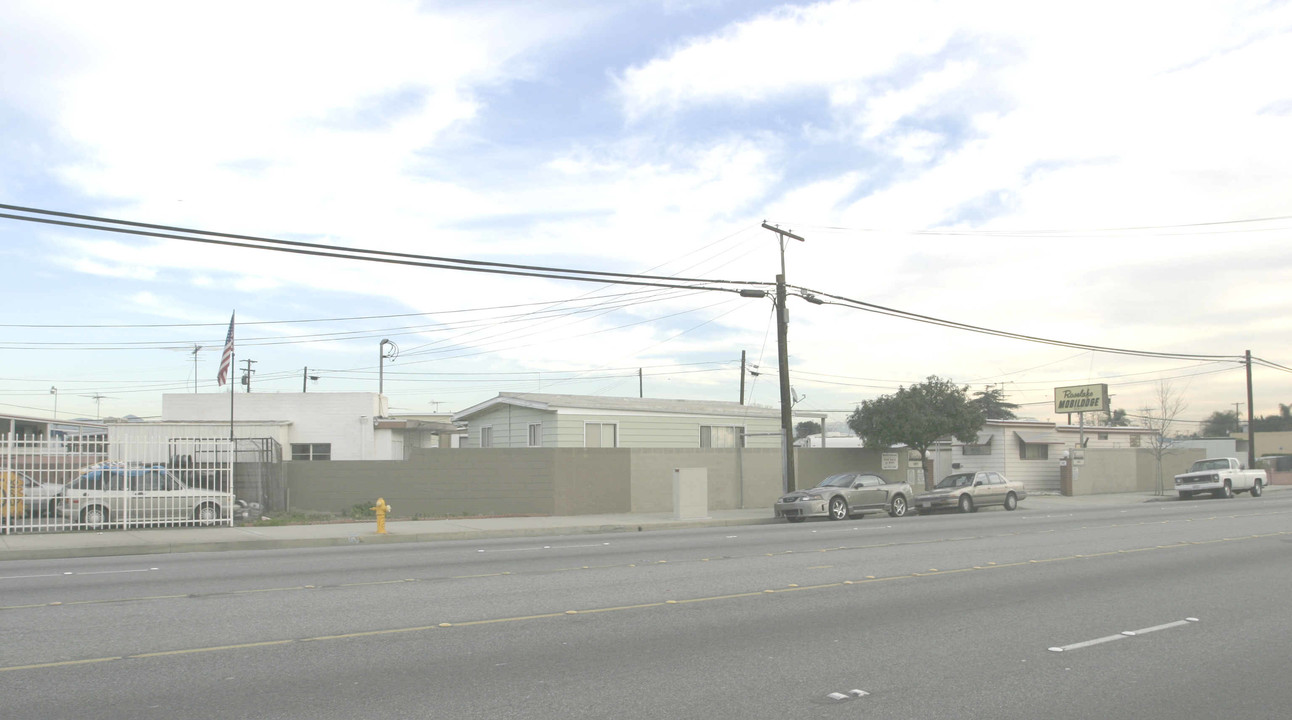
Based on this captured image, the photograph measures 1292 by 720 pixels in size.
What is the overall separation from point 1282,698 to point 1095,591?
4.78 meters

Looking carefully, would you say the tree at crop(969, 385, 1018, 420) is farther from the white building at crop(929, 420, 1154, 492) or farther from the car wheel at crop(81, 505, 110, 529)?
the car wheel at crop(81, 505, 110, 529)

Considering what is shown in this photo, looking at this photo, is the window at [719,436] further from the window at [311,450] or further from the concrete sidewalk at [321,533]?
the window at [311,450]

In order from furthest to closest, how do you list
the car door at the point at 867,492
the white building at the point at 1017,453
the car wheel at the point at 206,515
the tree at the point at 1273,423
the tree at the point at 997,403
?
the tree at the point at 1273,423 → the tree at the point at 997,403 → the white building at the point at 1017,453 → the car door at the point at 867,492 → the car wheel at the point at 206,515

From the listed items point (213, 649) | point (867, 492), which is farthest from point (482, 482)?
point (213, 649)

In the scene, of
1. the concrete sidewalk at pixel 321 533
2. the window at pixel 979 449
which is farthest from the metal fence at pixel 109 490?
the window at pixel 979 449

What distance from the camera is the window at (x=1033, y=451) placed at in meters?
41.0

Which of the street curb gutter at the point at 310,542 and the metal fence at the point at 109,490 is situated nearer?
the street curb gutter at the point at 310,542

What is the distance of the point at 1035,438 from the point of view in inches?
1609

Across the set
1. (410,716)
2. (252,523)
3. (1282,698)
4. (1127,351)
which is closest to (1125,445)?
(1127,351)

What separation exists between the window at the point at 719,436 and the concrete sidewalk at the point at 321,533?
633 centimetres

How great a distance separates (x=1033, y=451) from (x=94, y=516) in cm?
3589

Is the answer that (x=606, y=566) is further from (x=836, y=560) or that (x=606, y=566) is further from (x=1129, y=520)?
(x=1129, y=520)

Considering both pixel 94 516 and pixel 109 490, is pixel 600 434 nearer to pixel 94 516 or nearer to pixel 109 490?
pixel 109 490

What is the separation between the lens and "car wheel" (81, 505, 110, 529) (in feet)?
67.6
